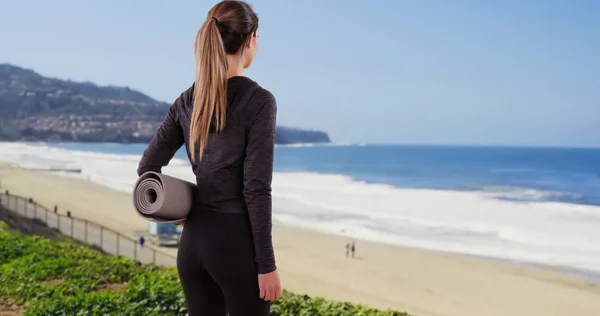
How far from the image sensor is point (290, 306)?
5066 millimetres

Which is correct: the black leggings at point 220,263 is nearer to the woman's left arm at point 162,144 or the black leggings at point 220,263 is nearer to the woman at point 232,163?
the woman at point 232,163

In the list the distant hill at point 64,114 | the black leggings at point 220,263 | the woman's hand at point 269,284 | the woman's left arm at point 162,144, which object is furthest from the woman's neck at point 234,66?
the distant hill at point 64,114

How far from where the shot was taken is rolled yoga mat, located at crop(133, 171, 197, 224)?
2.03m

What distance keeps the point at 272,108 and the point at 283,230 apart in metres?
24.6

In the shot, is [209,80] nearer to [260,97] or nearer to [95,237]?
[260,97]

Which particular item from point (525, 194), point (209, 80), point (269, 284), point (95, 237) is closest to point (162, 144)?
point (209, 80)

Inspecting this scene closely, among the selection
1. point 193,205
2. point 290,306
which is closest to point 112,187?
point 290,306

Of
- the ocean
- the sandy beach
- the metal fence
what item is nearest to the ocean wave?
the ocean

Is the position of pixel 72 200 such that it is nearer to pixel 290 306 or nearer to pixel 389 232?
pixel 389 232

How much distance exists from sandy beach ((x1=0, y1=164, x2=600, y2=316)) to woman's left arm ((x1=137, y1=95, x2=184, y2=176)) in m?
13.5

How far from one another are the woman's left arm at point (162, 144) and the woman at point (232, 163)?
16cm

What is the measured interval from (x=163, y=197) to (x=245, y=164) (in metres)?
0.30

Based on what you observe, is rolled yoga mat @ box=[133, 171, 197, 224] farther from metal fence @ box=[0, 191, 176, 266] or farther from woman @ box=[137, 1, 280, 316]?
metal fence @ box=[0, 191, 176, 266]

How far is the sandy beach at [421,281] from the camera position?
52.8 feet
